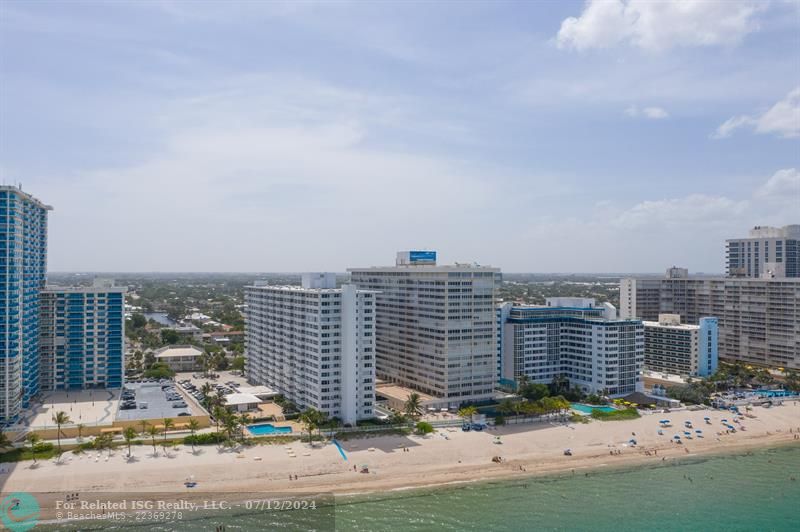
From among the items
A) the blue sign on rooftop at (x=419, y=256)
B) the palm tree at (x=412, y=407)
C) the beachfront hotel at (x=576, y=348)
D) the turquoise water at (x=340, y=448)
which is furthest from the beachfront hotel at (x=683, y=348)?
the turquoise water at (x=340, y=448)

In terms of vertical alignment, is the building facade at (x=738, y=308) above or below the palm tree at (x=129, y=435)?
above

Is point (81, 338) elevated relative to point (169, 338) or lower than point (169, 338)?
elevated

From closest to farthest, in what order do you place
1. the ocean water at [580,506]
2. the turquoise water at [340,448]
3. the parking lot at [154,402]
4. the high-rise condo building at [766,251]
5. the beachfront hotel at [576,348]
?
the ocean water at [580,506] < the turquoise water at [340,448] < the parking lot at [154,402] < the beachfront hotel at [576,348] < the high-rise condo building at [766,251]

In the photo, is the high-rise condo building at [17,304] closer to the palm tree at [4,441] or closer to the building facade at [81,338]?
the building facade at [81,338]

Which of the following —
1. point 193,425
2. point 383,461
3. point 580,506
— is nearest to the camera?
point 580,506

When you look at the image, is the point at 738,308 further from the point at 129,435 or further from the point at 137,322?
the point at 137,322

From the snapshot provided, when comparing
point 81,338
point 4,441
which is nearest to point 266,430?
point 4,441

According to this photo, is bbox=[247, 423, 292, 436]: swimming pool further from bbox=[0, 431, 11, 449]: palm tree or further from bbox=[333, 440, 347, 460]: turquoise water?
bbox=[0, 431, 11, 449]: palm tree
